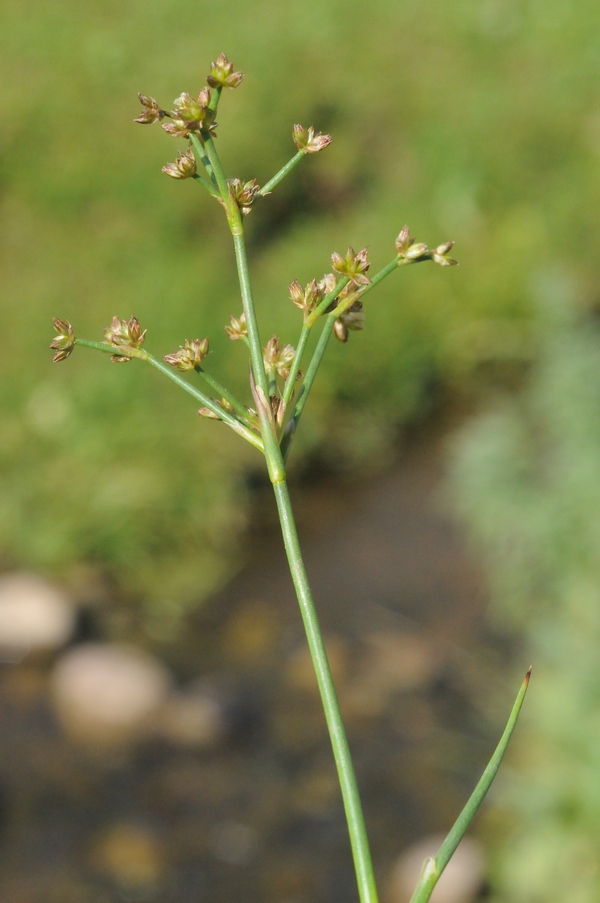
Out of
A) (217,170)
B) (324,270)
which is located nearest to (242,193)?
(217,170)

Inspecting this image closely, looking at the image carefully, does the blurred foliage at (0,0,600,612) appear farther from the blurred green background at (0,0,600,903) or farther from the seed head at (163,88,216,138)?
the seed head at (163,88,216,138)

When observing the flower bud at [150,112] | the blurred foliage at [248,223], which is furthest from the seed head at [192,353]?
the blurred foliage at [248,223]

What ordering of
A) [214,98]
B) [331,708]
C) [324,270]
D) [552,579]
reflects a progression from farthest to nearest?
[324,270] → [552,579] → [214,98] → [331,708]

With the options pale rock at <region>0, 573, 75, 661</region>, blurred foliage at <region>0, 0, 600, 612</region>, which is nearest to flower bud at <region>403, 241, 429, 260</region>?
pale rock at <region>0, 573, 75, 661</region>

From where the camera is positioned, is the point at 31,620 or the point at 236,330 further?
the point at 31,620

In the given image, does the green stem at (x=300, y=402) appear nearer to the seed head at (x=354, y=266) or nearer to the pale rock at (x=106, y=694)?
the seed head at (x=354, y=266)

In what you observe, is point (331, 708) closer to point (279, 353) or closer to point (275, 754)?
point (279, 353)
